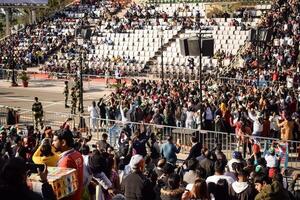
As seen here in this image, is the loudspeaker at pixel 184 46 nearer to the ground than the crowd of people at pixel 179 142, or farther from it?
farther from it

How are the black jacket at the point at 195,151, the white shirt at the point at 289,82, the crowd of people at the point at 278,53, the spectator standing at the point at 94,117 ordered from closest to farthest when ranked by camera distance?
the black jacket at the point at 195,151 → the spectator standing at the point at 94,117 → the white shirt at the point at 289,82 → the crowd of people at the point at 278,53

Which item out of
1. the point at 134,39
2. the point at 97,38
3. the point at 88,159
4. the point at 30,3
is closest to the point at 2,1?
the point at 30,3

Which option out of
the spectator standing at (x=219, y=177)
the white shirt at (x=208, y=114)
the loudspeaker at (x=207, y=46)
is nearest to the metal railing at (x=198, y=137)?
the white shirt at (x=208, y=114)

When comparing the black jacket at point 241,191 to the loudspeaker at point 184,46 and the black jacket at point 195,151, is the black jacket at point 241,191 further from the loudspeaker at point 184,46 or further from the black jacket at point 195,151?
the loudspeaker at point 184,46

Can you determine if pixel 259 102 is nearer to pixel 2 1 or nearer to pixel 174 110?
pixel 174 110

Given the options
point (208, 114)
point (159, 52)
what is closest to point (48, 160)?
point (208, 114)

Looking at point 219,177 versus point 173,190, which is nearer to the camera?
point 173,190

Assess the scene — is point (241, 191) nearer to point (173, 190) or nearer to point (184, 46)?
point (173, 190)

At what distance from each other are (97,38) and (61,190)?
125 ft

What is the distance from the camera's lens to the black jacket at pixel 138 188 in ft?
25.6

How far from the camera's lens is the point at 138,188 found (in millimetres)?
7809

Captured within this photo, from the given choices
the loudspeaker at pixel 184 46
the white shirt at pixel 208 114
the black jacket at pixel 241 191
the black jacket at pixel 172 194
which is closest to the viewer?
the black jacket at pixel 172 194

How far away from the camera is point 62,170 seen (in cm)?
627

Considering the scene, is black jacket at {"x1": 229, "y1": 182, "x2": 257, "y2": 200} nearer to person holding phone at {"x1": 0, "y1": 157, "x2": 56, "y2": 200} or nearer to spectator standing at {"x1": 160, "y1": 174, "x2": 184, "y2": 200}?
spectator standing at {"x1": 160, "y1": 174, "x2": 184, "y2": 200}
